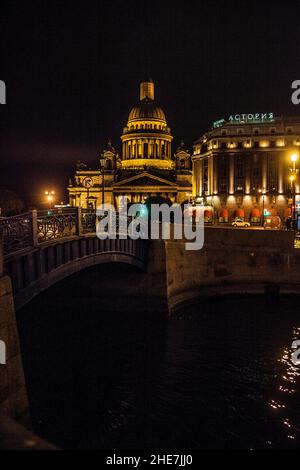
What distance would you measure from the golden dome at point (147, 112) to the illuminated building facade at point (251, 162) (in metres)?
49.6

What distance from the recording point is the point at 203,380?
73.5 ft

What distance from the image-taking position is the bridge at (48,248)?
1622cm

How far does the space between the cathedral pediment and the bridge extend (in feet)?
338

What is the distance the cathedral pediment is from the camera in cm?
12975

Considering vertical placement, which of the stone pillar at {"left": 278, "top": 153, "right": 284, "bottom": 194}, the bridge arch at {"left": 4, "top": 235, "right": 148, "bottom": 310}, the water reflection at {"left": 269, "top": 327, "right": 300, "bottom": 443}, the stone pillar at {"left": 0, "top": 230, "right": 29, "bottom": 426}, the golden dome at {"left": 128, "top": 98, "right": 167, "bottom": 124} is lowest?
the water reflection at {"left": 269, "top": 327, "right": 300, "bottom": 443}

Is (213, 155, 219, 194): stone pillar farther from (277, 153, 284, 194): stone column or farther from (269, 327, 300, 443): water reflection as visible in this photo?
(269, 327, 300, 443): water reflection

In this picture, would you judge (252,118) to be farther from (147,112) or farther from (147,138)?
(147,112)

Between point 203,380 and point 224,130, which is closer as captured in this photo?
point 203,380

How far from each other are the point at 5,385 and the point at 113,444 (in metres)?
6.49

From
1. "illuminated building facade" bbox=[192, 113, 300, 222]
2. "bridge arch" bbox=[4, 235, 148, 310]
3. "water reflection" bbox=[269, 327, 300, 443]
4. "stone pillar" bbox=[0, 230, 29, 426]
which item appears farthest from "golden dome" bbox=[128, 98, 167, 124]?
"stone pillar" bbox=[0, 230, 29, 426]

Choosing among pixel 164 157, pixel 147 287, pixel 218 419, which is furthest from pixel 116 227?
pixel 164 157

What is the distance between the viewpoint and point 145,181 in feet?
428

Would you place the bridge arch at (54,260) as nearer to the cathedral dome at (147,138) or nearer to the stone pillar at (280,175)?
the stone pillar at (280,175)

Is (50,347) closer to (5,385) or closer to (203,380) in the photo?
(203,380)
